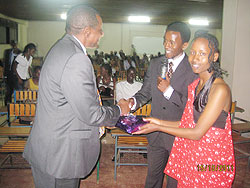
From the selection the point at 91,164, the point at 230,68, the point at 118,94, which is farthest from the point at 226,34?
the point at 91,164

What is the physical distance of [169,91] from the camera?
87.3 inches

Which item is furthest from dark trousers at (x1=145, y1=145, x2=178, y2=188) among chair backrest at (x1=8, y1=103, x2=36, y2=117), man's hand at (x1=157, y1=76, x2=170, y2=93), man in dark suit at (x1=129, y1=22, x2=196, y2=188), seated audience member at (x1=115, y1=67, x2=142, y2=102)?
seated audience member at (x1=115, y1=67, x2=142, y2=102)

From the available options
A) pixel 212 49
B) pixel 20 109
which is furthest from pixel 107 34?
pixel 212 49

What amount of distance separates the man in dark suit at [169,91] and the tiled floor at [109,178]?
1147 millimetres

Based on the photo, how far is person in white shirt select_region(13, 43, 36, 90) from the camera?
6410 millimetres

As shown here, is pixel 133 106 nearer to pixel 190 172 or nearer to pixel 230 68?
pixel 190 172

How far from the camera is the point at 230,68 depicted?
477 cm

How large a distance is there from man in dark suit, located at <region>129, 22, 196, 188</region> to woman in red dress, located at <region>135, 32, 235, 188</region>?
46 cm

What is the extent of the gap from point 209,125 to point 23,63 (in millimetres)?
5897

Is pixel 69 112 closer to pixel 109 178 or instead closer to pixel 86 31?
pixel 86 31

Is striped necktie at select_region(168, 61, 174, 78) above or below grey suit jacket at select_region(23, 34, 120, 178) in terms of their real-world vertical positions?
above

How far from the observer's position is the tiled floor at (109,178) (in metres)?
3.44

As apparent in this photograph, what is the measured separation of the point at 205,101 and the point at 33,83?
185 inches

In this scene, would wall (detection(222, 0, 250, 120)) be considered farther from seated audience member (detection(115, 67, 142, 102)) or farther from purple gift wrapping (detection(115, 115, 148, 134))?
purple gift wrapping (detection(115, 115, 148, 134))
